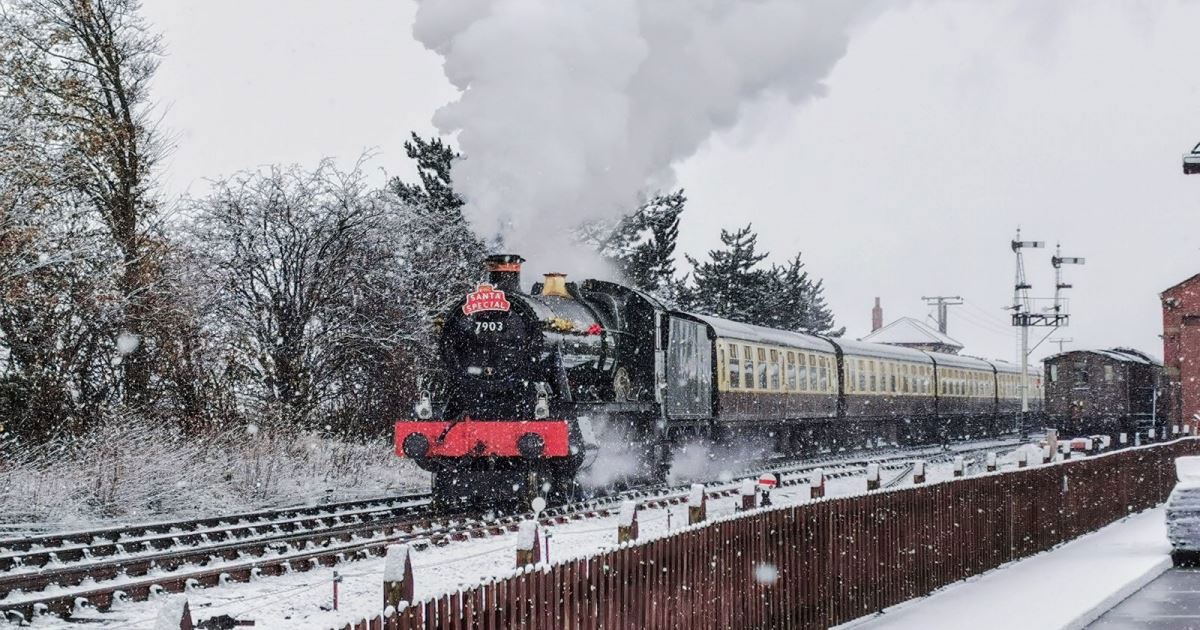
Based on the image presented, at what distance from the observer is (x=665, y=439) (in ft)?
60.9

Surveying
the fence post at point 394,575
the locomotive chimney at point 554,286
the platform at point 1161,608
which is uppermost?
the locomotive chimney at point 554,286

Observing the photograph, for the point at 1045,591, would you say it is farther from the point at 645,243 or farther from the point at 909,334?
the point at 909,334

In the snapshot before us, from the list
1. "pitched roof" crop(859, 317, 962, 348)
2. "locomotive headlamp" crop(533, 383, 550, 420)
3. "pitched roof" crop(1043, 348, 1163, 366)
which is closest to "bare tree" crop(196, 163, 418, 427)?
"locomotive headlamp" crop(533, 383, 550, 420)

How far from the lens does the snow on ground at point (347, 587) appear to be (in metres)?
8.78

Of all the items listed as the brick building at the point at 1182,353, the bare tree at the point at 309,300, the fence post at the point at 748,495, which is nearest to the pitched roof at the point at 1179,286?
the brick building at the point at 1182,353

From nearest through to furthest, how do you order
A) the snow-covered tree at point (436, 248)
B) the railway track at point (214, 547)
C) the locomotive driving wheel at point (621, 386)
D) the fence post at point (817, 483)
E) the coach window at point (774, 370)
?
the railway track at point (214, 547), the fence post at point (817, 483), the locomotive driving wheel at point (621, 386), the coach window at point (774, 370), the snow-covered tree at point (436, 248)

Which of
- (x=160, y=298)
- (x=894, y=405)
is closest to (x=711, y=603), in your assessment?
(x=160, y=298)

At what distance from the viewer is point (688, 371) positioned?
63.7 ft

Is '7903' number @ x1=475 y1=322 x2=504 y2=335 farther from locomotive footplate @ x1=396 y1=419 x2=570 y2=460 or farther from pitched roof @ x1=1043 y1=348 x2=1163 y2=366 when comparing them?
pitched roof @ x1=1043 y1=348 x2=1163 y2=366

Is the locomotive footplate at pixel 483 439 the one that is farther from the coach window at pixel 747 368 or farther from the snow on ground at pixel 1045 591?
the coach window at pixel 747 368

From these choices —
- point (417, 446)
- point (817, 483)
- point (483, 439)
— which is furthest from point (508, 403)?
point (817, 483)

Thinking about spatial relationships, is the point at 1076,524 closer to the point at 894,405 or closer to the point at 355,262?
the point at 355,262

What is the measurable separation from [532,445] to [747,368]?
345 inches

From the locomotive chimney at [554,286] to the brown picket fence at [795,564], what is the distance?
257 inches
